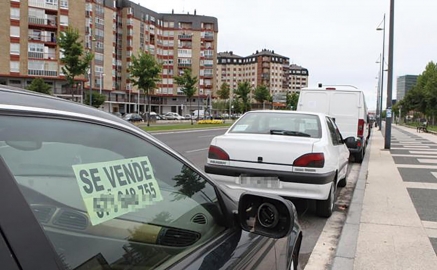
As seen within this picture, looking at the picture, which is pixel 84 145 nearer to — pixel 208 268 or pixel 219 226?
pixel 208 268

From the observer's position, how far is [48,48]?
5994 cm

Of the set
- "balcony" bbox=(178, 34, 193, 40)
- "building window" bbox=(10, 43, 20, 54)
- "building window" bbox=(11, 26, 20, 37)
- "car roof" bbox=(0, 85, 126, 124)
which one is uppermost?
"balcony" bbox=(178, 34, 193, 40)

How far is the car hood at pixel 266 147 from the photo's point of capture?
534 centimetres

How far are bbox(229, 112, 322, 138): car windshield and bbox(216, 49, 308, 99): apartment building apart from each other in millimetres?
152097

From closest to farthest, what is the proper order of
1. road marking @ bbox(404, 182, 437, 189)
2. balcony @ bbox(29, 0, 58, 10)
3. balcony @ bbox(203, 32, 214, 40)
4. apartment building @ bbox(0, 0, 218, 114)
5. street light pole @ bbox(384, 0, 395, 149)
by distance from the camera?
1. road marking @ bbox(404, 182, 437, 189)
2. street light pole @ bbox(384, 0, 395, 149)
3. apartment building @ bbox(0, 0, 218, 114)
4. balcony @ bbox(29, 0, 58, 10)
5. balcony @ bbox(203, 32, 214, 40)

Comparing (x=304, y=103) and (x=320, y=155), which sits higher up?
(x=304, y=103)

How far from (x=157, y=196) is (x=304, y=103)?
1144 cm

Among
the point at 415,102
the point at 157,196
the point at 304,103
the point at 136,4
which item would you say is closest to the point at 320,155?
the point at 157,196

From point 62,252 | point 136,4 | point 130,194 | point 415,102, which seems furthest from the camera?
point 136,4

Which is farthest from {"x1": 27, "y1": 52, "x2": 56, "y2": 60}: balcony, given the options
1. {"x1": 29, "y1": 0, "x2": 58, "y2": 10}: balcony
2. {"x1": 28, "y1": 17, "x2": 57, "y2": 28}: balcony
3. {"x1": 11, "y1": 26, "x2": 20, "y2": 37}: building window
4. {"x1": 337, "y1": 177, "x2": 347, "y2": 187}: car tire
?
{"x1": 337, "y1": 177, "x2": 347, "y2": 187}: car tire

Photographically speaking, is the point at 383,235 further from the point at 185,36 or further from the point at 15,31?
the point at 185,36

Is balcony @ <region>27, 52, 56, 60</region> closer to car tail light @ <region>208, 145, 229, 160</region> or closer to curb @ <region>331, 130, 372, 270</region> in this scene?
car tail light @ <region>208, 145, 229, 160</region>

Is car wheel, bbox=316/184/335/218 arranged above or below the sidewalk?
above

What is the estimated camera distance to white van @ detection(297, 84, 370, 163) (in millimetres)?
12469
